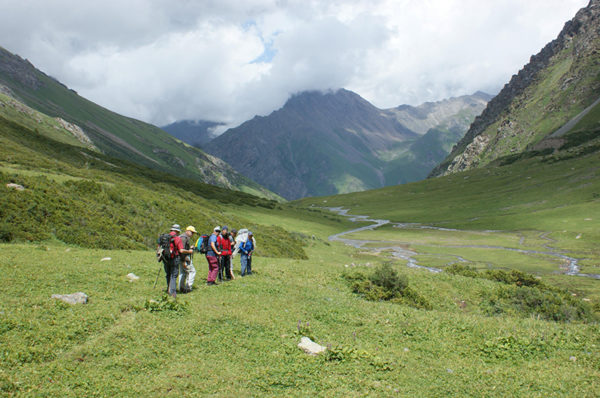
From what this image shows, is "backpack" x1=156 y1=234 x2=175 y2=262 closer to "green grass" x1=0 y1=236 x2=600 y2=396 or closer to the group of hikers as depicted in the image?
the group of hikers

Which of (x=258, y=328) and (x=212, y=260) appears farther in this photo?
(x=212, y=260)

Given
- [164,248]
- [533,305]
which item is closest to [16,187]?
[164,248]

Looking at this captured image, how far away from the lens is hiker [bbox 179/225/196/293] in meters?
18.0

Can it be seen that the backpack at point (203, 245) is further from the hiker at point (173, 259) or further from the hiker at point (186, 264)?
the hiker at point (173, 259)

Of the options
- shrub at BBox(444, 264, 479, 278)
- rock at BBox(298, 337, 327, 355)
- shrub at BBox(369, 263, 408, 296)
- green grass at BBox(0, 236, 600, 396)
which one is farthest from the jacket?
shrub at BBox(444, 264, 479, 278)

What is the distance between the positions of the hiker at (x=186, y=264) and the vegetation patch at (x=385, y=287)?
11065mm

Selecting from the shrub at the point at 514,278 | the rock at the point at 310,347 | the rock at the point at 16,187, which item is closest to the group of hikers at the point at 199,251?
the rock at the point at 310,347

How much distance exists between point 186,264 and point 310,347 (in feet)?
28.2

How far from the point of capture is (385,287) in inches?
959

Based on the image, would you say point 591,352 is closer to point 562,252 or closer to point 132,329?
point 132,329

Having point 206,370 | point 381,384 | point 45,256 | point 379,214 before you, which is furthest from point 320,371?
point 379,214

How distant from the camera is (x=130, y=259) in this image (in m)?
25.6

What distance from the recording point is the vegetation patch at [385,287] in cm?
2247

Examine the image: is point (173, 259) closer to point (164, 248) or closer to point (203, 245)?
point (164, 248)
